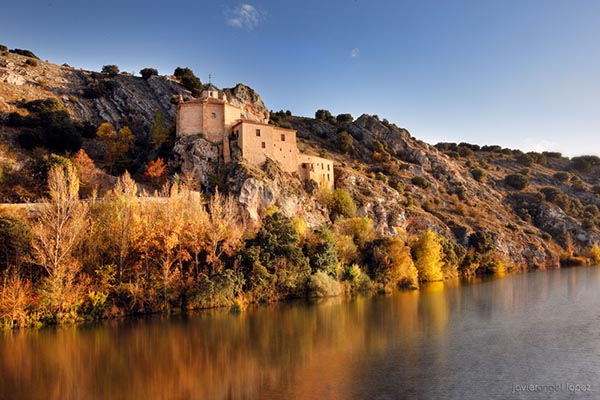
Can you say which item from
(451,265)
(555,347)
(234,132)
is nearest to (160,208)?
(234,132)

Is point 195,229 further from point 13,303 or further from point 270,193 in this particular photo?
point 270,193

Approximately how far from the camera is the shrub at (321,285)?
152ft

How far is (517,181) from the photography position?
111062 millimetres

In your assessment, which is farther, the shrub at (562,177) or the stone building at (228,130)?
the shrub at (562,177)

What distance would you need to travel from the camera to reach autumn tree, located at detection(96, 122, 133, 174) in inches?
2628

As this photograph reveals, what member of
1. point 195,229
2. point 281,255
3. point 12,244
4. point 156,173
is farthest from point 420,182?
point 12,244

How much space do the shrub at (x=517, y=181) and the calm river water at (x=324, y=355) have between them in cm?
7606

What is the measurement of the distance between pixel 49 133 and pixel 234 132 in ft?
85.2

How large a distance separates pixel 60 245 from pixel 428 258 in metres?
42.8

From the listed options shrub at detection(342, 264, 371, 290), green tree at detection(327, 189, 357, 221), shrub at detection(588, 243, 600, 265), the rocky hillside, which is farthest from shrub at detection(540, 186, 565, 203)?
shrub at detection(342, 264, 371, 290)

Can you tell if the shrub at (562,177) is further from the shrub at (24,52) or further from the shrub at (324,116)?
the shrub at (24,52)

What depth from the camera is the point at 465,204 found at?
93438 millimetres

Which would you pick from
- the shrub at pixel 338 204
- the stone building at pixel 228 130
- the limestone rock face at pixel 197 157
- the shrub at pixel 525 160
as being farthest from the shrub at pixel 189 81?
the shrub at pixel 525 160

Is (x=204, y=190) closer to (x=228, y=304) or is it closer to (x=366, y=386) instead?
(x=228, y=304)
